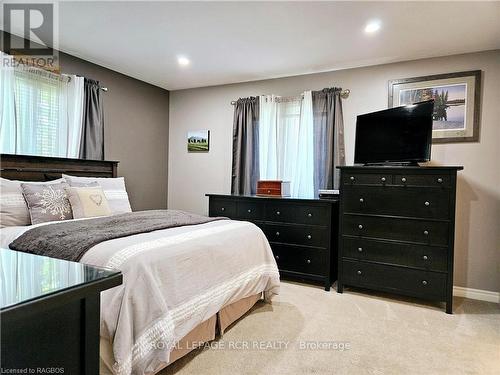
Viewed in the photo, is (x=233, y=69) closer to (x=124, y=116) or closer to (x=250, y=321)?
(x=124, y=116)

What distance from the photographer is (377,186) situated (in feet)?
10.3

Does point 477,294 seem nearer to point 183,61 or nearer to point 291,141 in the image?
point 291,141

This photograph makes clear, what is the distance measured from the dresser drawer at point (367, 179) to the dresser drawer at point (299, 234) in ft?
1.84

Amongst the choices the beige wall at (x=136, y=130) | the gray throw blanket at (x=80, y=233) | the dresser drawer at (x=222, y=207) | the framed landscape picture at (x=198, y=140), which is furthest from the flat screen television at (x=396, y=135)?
the beige wall at (x=136, y=130)

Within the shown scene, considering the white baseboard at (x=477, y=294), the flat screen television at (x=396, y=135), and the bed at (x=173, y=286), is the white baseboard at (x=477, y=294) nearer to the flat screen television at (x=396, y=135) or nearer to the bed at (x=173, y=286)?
the flat screen television at (x=396, y=135)

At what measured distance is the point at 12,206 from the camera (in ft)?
8.59

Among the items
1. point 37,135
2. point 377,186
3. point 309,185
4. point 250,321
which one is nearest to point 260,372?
point 250,321

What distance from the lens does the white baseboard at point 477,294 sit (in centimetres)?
321

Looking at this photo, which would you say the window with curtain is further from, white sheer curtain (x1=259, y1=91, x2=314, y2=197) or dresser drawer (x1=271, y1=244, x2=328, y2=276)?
dresser drawer (x1=271, y1=244, x2=328, y2=276)

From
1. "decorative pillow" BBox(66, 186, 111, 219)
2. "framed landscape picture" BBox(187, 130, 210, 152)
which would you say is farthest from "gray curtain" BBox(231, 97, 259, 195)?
"decorative pillow" BBox(66, 186, 111, 219)

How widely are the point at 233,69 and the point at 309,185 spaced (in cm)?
170

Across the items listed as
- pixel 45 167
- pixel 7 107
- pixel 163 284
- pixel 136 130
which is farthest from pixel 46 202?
pixel 136 130

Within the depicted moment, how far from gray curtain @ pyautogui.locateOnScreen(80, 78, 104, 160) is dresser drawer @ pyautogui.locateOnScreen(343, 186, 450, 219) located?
286cm

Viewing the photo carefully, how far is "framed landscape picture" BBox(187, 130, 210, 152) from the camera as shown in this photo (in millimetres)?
4785
